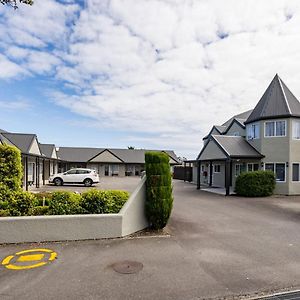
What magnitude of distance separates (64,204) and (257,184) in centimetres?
1425

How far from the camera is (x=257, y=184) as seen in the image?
18344 mm

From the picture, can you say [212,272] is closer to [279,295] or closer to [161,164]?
[279,295]

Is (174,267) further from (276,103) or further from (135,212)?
(276,103)

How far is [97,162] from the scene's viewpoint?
44719mm

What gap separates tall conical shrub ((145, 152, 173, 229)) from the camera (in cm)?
829

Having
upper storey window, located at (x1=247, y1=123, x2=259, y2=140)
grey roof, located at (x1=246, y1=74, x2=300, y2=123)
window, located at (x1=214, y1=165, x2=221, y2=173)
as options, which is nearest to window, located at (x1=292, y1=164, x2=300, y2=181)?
upper storey window, located at (x1=247, y1=123, x2=259, y2=140)

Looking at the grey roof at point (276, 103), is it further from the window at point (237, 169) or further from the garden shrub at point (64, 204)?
the garden shrub at point (64, 204)

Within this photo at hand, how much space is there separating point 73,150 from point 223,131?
92.5ft

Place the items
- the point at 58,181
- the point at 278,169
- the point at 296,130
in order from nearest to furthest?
the point at 296,130 → the point at 278,169 → the point at 58,181

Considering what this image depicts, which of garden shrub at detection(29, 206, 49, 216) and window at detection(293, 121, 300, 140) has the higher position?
window at detection(293, 121, 300, 140)

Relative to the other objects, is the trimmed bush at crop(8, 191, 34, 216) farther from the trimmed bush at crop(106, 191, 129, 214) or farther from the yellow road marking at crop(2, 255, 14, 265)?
the trimmed bush at crop(106, 191, 129, 214)

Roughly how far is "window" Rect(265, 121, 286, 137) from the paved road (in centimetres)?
1208

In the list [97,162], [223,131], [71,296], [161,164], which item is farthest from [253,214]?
[97,162]

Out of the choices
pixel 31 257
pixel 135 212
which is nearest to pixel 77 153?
pixel 135 212
